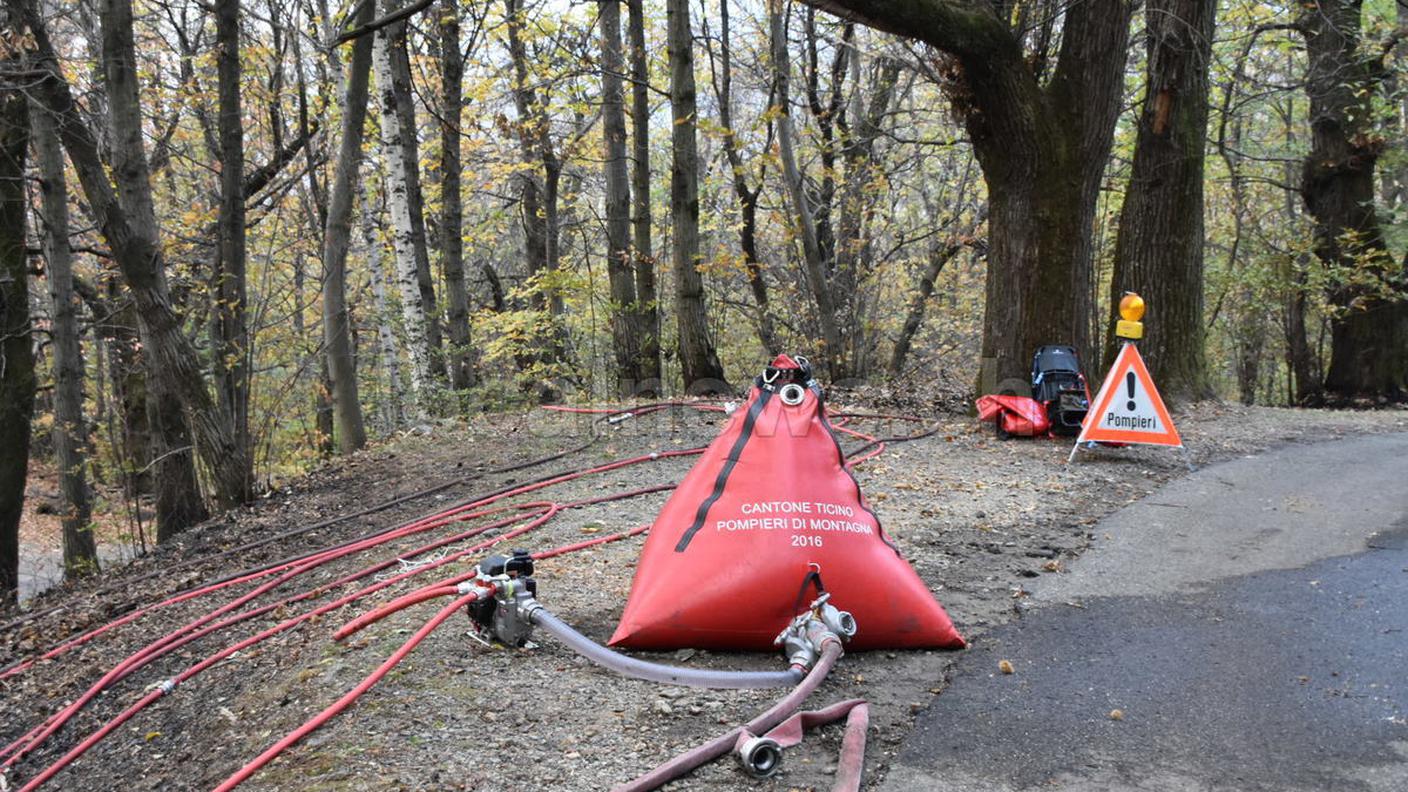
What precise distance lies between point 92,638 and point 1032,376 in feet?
25.4

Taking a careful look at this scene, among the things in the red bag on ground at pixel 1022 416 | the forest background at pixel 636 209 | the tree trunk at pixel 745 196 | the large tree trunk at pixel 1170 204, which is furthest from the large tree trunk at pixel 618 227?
the large tree trunk at pixel 1170 204

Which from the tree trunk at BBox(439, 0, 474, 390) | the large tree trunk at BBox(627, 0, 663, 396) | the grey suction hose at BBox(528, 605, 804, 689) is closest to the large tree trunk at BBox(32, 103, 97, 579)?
the tree trunk at BBox(439, 0, 474, 390)

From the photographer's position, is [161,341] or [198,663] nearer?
[198,663]

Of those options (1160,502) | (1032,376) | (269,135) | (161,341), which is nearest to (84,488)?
(161,341)

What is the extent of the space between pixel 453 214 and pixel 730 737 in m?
12.6

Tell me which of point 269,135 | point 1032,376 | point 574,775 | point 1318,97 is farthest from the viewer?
point 269,135

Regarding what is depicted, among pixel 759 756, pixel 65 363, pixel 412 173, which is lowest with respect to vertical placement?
pixel 759 756

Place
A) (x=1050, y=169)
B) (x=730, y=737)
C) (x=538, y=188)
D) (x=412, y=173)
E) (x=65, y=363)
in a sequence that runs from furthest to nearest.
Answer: (x=538, y=188) → (x=412, y=173) → (x=65, y=363) → (x=1050, y=169) → (x=730, y=737)

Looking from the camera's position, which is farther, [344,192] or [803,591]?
[344,192]

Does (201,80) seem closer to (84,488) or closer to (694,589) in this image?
(84,488)

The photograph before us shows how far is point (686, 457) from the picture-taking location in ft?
26.1

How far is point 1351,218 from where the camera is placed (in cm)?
1528

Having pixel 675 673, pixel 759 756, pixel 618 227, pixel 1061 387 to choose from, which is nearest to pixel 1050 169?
pixel 1061 387

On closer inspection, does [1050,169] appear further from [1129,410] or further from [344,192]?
[344,192]
